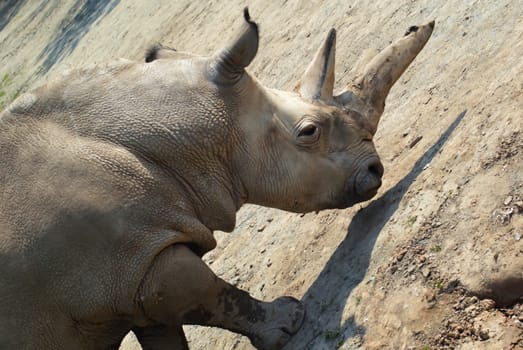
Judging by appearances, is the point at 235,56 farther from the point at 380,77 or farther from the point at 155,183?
the point at 380,77

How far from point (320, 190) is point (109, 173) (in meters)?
1.55

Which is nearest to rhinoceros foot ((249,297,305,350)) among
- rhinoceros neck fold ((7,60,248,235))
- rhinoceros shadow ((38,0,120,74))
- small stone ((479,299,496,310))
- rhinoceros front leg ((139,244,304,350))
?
rhinoceros front leg ((139,244,304,350))

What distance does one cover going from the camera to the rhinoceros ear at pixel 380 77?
19.9 feet

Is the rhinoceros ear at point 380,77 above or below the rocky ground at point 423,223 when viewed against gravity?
above

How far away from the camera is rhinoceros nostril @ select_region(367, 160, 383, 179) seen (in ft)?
19.0

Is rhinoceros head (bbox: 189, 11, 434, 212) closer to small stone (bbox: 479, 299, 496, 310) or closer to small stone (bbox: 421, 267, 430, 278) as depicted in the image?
small stone (bbox: 421, 267, 430, 278)

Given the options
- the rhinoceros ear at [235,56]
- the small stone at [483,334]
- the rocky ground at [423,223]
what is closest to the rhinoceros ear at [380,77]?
the rocky ground at [423,223]

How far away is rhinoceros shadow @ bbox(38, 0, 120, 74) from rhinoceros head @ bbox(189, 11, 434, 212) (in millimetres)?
14653

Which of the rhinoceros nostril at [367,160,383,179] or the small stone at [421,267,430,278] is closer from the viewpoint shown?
the small stone at [421,267,430,278]

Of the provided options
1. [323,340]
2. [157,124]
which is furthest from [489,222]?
[157,124]

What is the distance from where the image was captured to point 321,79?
19.7 ft

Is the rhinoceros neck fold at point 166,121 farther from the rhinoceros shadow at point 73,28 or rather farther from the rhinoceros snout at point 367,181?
the rhinoceros shadow at point 73,28

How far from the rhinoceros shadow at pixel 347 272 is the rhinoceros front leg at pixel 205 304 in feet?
0.50

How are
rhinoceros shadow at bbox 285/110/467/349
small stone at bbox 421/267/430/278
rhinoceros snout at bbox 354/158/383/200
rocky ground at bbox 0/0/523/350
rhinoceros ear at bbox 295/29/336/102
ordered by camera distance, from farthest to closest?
1. rhinoceros ear at bbox 295/29/336/102
2. rhinoceros snout at bbox 354/158/383/200
3. rhinoceros shadow at bbox 285/110/467/349
4. small stone at bbox 421/267/430/278
5. rocky ground at bbox 0/0/523/350
